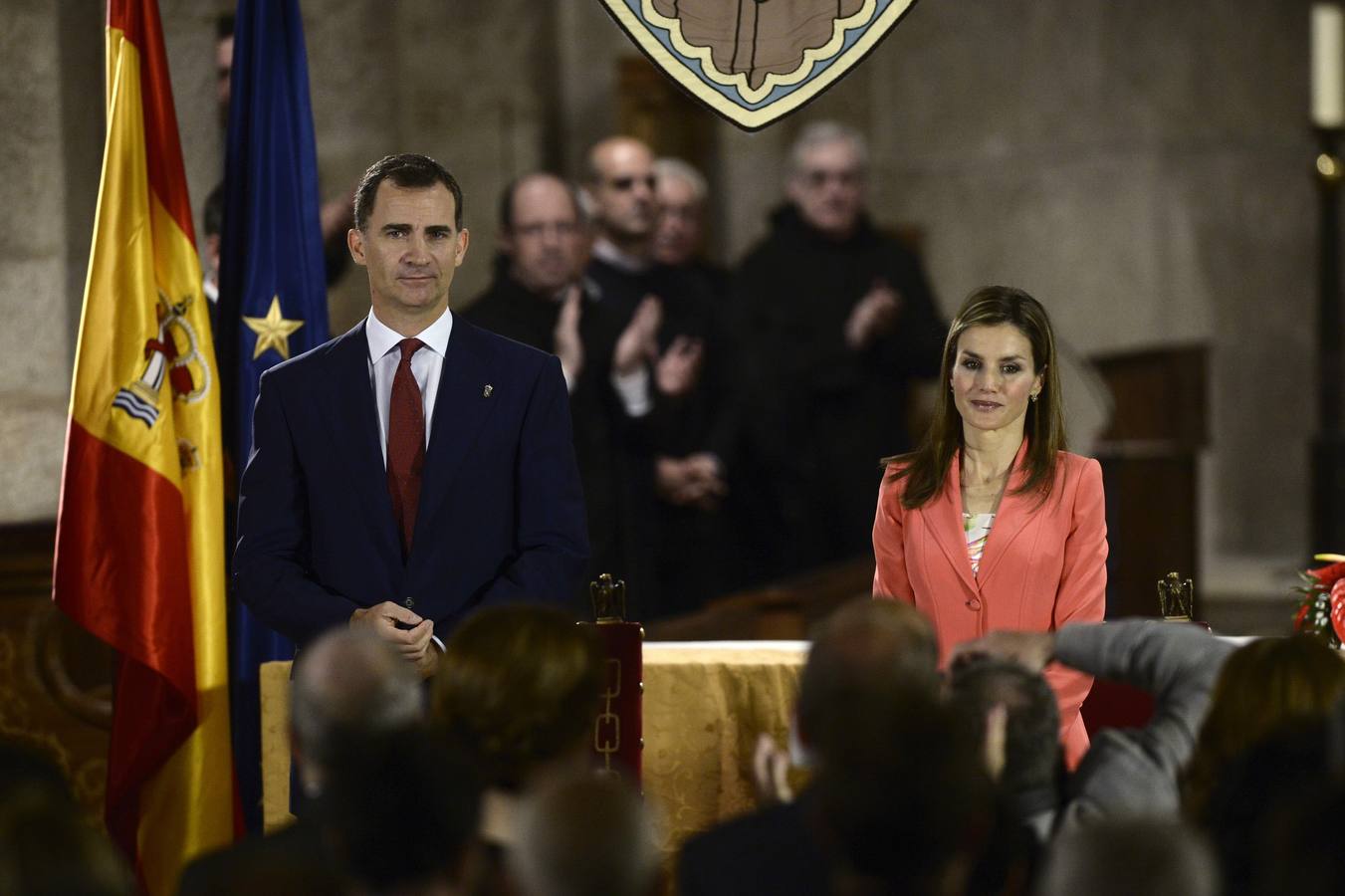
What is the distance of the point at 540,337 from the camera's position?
7.71 meters

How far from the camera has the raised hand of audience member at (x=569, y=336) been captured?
308 inches

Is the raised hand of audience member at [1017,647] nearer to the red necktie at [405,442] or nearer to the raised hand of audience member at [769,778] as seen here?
the raised hand of audience member at [769,778]

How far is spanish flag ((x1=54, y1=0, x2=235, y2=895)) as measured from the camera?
4.49 metres

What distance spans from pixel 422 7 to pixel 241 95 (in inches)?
166

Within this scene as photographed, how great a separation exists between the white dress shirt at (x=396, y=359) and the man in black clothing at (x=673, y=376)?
4533 millimetres

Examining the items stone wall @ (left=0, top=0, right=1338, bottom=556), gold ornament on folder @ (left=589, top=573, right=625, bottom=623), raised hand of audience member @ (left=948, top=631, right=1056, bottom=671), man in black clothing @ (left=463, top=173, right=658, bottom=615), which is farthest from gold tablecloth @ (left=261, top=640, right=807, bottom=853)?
stone wall @ (left=0, top=0, right=1338, bottom=556)

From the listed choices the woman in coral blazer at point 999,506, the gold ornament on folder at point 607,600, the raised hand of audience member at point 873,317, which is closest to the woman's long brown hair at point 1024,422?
the woman in coral blazer at point 999,506

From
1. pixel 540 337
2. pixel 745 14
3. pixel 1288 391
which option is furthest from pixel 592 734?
pixel 1288 391

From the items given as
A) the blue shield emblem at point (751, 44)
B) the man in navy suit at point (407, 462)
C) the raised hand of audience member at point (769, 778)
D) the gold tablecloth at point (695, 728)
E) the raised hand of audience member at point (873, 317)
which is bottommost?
the gold tablecloth at point (695, 728)

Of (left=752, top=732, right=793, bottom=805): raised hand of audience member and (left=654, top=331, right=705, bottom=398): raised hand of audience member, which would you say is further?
(left=654, top=331, right=705, bottom=398): raised hand of audience member

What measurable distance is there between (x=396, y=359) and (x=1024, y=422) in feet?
4.12

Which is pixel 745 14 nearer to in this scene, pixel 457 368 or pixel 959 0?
pixel 457 368

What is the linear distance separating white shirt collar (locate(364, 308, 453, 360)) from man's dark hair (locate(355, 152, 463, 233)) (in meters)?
0.18

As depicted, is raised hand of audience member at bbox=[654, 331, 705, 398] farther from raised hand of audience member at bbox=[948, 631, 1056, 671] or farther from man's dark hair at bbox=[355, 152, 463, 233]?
raised hand of audience member at bbox=[948, 631, 1056, 671]
